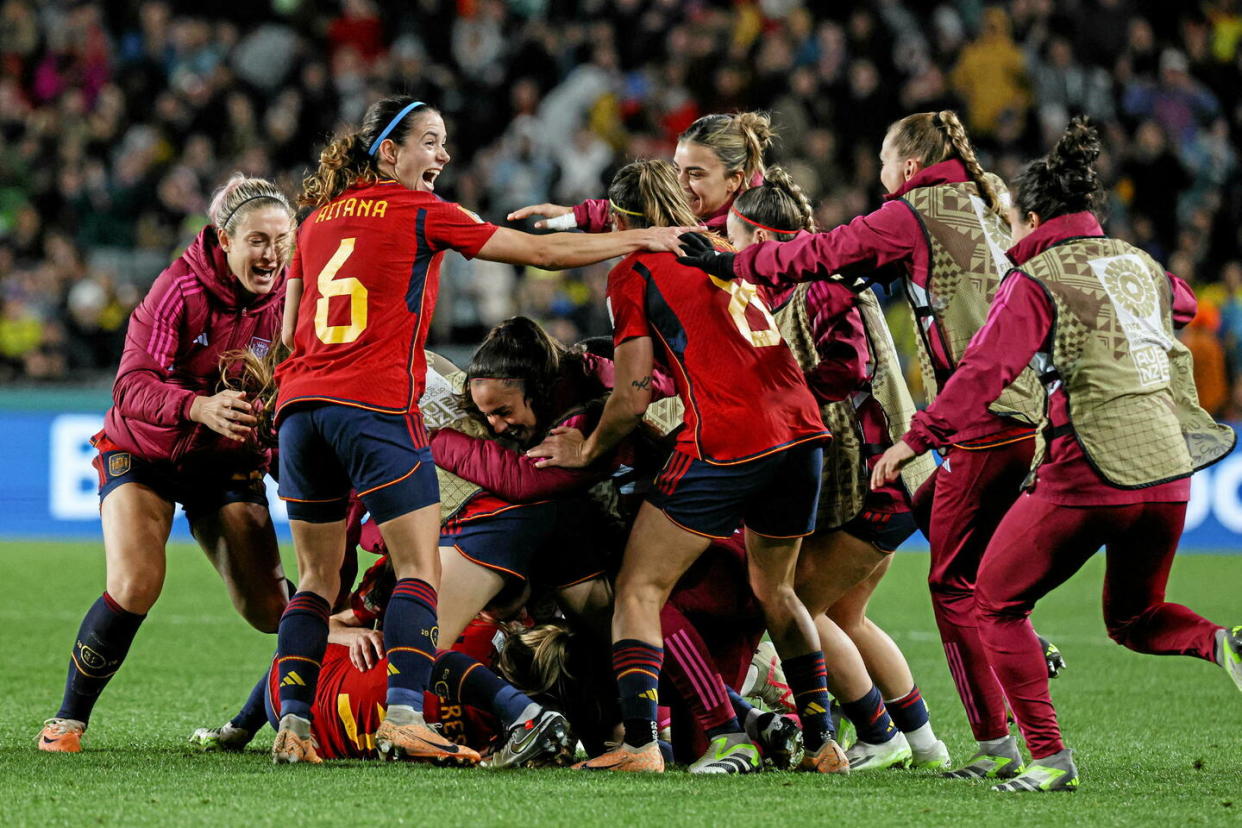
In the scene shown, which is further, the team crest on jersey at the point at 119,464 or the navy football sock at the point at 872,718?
the team crest on jersey at the point at 119,464

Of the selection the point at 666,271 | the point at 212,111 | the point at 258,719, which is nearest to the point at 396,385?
the point at 666,271

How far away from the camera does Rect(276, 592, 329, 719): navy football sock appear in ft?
15.8

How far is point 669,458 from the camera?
5.02 m

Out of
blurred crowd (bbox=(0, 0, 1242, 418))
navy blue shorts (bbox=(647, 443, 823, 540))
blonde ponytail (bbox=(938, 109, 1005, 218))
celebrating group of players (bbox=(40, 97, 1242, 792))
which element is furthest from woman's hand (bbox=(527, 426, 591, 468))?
blurred crowd (bbox=(0, 0, 1242, 418))

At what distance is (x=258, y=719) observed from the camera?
17.3 ft

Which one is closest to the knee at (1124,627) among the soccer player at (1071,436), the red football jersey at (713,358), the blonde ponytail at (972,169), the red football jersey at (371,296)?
the soccer player at (1071,436)

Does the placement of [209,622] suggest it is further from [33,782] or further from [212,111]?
[212,111]

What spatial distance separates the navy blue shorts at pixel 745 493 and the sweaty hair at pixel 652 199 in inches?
28.7

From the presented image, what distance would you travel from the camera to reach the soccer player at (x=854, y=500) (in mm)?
5246

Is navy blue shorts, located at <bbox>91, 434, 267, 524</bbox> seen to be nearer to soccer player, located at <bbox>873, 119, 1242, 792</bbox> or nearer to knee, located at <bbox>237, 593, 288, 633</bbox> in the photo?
knee, located at <bbox>237, 593, 288, 633</bbox>

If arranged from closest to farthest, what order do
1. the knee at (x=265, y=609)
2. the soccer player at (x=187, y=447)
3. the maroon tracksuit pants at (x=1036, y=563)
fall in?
the maroon tracksuit pants at (x=1036, y=563), the soccer player at (x=187, y=447), the knee at (x=265, y=609)

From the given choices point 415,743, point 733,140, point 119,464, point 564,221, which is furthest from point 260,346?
point 733,140

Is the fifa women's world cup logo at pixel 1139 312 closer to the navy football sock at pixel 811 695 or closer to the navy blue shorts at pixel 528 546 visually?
the navy football sock at pixel 811 695

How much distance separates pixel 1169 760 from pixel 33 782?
338 cm
